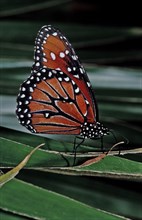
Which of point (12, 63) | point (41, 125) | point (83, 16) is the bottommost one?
point (41, 125)

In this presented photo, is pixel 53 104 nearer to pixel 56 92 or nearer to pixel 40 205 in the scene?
pixel 56 92

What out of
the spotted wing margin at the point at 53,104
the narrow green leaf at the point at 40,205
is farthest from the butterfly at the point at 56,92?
the narrow green leaf at the point at 40,205

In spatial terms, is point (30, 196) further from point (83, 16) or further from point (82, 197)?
point (83, 16)

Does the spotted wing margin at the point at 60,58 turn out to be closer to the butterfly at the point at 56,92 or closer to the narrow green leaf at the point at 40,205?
the butterfly at the point at 56,92

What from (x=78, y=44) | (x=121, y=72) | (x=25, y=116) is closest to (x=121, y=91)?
(x=121, y=72)

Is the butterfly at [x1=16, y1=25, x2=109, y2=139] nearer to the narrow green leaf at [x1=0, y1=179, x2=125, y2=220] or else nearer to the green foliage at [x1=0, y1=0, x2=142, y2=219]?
the green foliage at [x1=0, y1=0, x2=142, y2=219]

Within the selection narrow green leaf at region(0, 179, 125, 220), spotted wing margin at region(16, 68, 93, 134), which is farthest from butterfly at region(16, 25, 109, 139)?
narrow green leaf at region(0, 179, 125, 220)

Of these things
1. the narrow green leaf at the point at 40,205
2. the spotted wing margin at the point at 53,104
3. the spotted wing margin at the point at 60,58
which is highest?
the spotted wing margin at the point at 60,58
